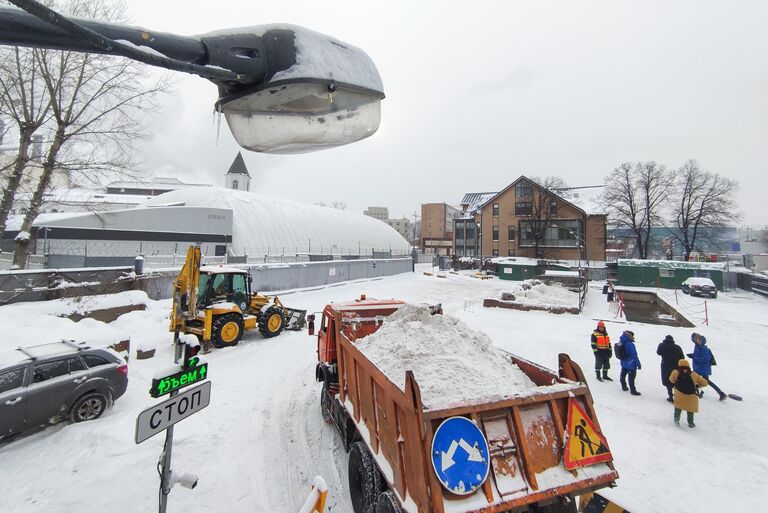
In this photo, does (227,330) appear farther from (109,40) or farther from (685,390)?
(685,390)

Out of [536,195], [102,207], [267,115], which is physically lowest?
[267,115]

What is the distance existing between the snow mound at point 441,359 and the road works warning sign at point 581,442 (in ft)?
1.98

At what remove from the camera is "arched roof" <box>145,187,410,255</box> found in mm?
34000

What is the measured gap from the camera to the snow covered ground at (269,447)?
4.80m

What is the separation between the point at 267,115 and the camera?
1.73 meters

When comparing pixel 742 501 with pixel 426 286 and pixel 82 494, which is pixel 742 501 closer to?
pixel 82 494

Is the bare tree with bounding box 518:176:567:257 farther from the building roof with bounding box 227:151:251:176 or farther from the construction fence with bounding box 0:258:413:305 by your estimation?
the building roof with bounding box 227:151:251:176

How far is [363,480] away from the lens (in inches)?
169

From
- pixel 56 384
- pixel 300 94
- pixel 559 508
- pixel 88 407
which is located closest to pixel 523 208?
pixel 559 508

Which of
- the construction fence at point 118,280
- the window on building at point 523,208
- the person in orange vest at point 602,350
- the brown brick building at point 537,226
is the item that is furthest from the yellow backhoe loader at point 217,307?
the window on building at point 523,208

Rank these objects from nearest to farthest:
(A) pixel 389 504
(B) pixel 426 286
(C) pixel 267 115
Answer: (C) pixel 267 115
(A) pixel 389 504
(B) pixel 426 286

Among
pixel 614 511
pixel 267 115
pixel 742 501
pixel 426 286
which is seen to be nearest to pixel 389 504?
pixel 614 511

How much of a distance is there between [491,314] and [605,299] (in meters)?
12.7

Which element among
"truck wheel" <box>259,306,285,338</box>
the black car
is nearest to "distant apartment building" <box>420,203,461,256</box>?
"truck wheel" <box>259,306,285,338</box>
